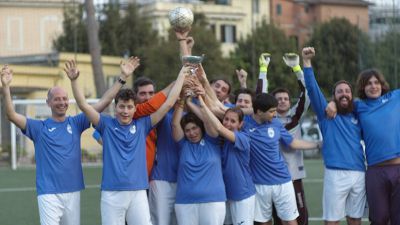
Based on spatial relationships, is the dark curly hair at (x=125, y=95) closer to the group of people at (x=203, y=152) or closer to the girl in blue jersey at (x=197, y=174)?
the group of people at (x=203, y=152)

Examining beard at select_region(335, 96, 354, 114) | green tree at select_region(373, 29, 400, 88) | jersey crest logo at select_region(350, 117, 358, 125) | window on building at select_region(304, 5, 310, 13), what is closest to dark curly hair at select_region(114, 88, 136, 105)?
beard at select_region(335, 96, 354, 114)

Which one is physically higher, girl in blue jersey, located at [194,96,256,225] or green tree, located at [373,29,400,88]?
green tree, located at [373,29,400,88]

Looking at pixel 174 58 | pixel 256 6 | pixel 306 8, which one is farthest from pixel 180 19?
pixel 306 8

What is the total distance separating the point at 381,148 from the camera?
8.38 meters

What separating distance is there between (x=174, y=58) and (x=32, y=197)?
69.5ft

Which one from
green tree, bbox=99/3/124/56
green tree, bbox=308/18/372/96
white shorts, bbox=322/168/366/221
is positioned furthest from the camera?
green tree, bbox=308/18/372/96

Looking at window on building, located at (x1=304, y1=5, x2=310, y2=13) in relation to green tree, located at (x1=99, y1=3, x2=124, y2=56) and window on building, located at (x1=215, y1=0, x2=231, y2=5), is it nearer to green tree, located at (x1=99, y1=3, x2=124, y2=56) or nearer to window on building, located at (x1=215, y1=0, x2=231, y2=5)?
window on building, located at (x1=215, y1=0, x2=231, y2=5)

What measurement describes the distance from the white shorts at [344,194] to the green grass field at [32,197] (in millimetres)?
2937

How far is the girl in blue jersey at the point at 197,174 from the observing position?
26.1ft

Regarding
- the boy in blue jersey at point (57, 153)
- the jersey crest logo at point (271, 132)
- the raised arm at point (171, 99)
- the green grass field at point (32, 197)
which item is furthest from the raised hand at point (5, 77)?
the green grass field at point (32, 197)

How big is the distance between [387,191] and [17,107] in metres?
17.1

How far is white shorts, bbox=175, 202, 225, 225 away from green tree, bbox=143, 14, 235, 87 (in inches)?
1042

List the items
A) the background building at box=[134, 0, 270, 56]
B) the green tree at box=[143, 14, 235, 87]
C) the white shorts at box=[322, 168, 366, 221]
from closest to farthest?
1. the white shorts at box=[322, 168, 366, 221]
2. the green tree at box=[143, 14, 235, 87]
3. the background building at box=[134, 0, 270, 56]

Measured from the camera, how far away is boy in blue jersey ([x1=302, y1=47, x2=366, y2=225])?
8.48 meters
